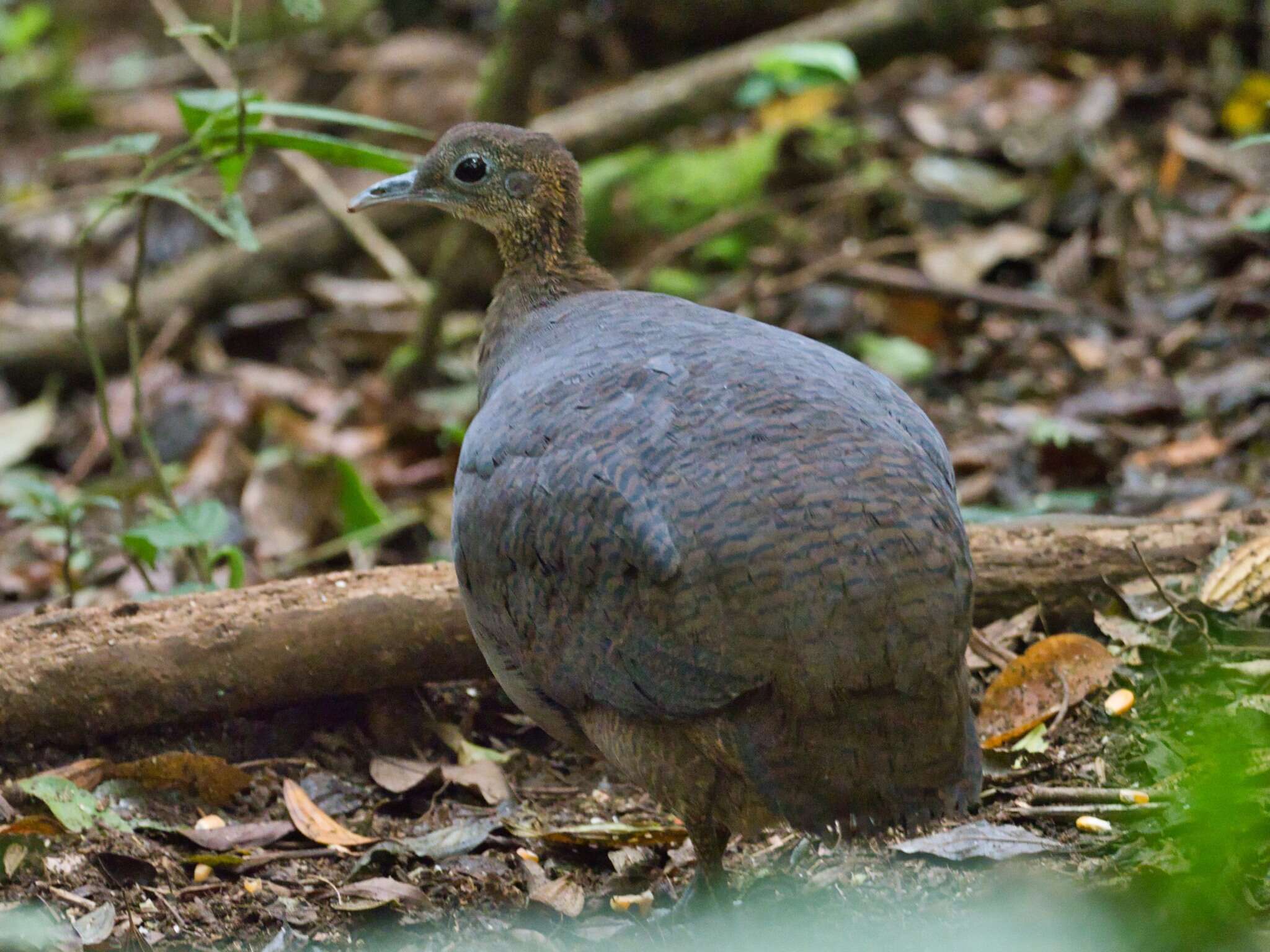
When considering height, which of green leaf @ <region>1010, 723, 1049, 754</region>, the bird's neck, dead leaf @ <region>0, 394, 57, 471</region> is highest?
the bird's neck

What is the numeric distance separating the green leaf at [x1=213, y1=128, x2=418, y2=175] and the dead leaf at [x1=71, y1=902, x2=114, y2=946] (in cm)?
252

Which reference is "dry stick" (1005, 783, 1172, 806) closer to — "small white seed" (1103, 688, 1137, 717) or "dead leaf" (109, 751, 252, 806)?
"small white seed" (1103, 688, 1137, 717)

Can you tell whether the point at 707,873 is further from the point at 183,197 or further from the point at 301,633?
the point at 183,197

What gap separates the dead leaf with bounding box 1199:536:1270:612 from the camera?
176 inches

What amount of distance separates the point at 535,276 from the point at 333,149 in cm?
85

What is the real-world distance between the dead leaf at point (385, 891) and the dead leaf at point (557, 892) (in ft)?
1.03

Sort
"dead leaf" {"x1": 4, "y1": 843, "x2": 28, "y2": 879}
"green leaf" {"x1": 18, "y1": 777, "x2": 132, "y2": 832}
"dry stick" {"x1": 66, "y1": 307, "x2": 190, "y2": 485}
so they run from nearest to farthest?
"dead leaf" {"x1": 4, "y1": 843, "x2": 28, "y2": 879}, "green leaf" {"x1": 18, "y1": 777, "x2": 132, "y2": 832}, "dry stick" {"x1": 66, "y1": 307, "x2": 190, "y2": 485}

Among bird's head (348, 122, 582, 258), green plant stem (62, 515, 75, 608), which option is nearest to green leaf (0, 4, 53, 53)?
green plant stem (62, 515, 75, 608)

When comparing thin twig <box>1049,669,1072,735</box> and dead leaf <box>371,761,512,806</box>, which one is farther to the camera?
dead leaf <box>371,761,512,806</box>

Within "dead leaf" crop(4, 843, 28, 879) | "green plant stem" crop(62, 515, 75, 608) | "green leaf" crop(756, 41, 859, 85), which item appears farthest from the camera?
"green leaf" crop(756, 41, 859, 85)

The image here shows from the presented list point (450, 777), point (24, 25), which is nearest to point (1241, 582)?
point (450, 777)

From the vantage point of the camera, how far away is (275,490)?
670 centimetres

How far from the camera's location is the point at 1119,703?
4.28m

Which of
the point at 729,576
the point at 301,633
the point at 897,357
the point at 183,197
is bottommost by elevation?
the point at 897,357
